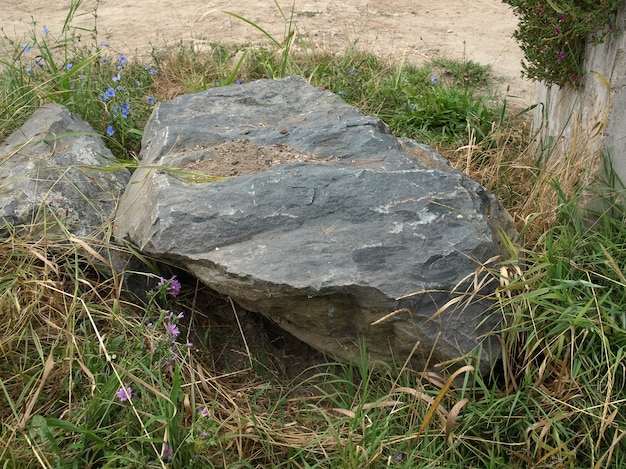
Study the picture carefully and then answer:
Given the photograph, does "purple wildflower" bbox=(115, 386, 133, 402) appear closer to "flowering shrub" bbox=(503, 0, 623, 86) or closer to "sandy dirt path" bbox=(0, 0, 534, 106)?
"flowering shrub" bbox=(503, 0, 623, 86)

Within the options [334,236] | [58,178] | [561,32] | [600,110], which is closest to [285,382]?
[334,236]

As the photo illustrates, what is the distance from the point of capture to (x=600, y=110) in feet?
9.86

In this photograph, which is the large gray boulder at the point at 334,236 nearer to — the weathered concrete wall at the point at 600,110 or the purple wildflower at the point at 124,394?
the purple wildflower at the point at 124,394

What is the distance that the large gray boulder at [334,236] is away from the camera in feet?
7.70

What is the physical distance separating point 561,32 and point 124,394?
235 centimetres

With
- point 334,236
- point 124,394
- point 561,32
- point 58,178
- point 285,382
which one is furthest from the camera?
point 561,32

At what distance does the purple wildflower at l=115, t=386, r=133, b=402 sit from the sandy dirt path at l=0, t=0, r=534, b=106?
307 centimetres

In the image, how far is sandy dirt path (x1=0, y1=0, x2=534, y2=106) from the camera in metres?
5.06

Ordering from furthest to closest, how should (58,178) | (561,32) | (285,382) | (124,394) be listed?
(561,32) → (58,178) → (285,382) → (124,394)

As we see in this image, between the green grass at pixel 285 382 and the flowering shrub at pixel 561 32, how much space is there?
1.99ft

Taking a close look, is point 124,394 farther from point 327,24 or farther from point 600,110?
point 327,24

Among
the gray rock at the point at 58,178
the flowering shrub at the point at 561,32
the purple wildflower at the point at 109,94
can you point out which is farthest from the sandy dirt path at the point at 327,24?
the gray rock at the point at 58,178

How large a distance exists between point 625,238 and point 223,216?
4.99 feet

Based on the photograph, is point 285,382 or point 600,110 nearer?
point 285,382
